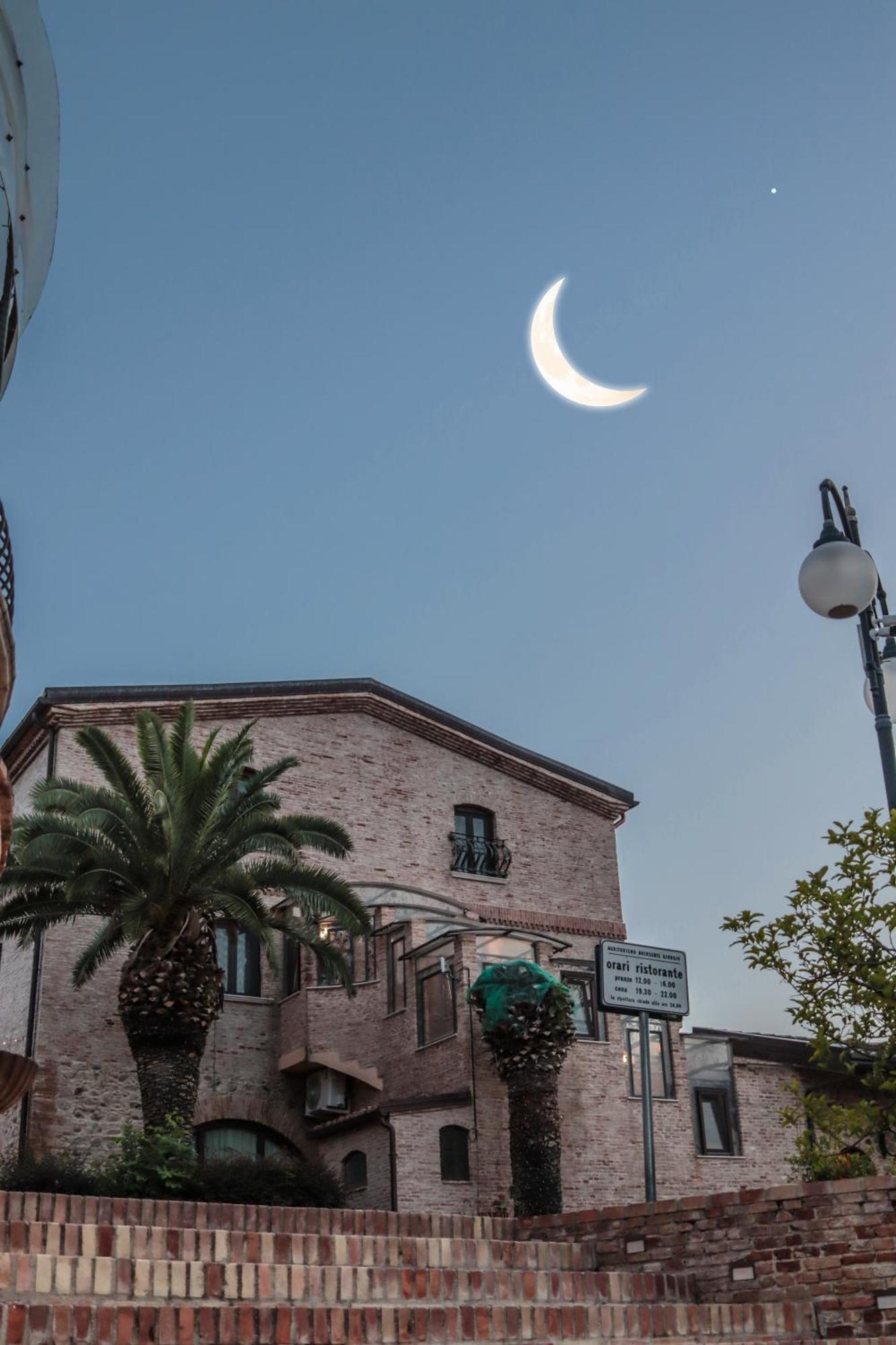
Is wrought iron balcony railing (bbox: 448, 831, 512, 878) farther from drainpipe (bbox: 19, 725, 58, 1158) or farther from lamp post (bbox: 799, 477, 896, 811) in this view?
lamp post (bbox: 799, 477, 896, 811)

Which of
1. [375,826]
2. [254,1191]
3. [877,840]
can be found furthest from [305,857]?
[877,840]

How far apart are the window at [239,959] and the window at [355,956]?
132 cm

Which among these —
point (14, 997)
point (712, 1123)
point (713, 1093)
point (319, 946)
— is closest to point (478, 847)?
point (713, 1093)

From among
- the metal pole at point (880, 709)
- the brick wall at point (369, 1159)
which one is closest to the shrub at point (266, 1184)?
the brick wall at point (369, 1159)

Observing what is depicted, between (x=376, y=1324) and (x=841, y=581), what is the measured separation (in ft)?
17.2

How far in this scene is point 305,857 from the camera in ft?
83.4

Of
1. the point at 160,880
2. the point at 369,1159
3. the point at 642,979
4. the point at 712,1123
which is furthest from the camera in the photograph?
the point at 712,1123

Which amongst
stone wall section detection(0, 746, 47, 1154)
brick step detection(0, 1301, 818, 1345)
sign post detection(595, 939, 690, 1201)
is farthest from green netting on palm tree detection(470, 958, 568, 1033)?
brick step detection(0, 1301, 818, 1345)

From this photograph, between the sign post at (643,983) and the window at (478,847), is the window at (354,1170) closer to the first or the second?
the window at (478,847)

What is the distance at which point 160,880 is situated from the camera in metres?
19.7

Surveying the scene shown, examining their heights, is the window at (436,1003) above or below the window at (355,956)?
below

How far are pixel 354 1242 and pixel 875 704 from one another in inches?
189

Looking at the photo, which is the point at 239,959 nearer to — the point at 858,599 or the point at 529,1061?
the point at 529,1061

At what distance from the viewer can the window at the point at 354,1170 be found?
20.9 meters
